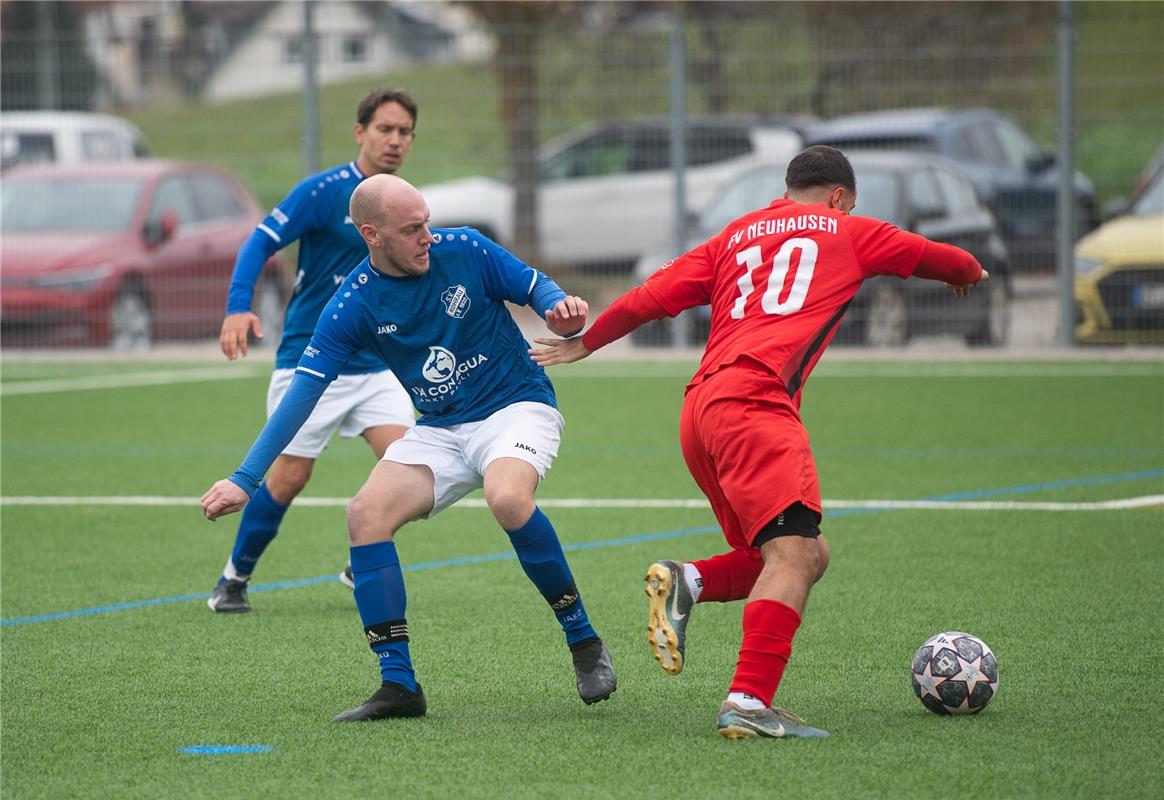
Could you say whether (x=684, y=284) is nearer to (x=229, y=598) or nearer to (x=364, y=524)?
(x=364, y=524)

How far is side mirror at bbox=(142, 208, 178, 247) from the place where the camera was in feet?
56.2

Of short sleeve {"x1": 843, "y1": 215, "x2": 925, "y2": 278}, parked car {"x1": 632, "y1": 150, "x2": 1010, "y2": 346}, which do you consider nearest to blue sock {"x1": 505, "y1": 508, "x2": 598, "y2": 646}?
short sleeve {"x1": 843, "y1": 215, "x2": 925, "y2": 278}

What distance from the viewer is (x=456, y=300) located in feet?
18.4

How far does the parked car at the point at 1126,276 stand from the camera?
15.4m

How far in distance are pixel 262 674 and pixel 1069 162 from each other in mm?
11907

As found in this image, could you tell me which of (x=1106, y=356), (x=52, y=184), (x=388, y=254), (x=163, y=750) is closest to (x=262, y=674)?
(x=163, y=750)

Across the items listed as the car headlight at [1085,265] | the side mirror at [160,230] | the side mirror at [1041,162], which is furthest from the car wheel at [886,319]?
the side mirror at [160,230]

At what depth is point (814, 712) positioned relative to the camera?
5414 mm

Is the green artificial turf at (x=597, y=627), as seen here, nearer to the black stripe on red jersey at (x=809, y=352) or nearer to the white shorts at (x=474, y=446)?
the white shorts at (x=474, y=446)

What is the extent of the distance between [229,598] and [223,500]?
2142 mm

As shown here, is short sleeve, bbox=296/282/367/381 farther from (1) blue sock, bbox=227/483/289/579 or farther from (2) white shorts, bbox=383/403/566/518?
(1) blue sock, bbox=227/483/289/579

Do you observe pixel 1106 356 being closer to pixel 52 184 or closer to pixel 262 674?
pixel 52 184

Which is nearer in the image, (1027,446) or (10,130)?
(1027,446)

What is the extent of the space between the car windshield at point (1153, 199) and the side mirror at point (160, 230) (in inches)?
354
